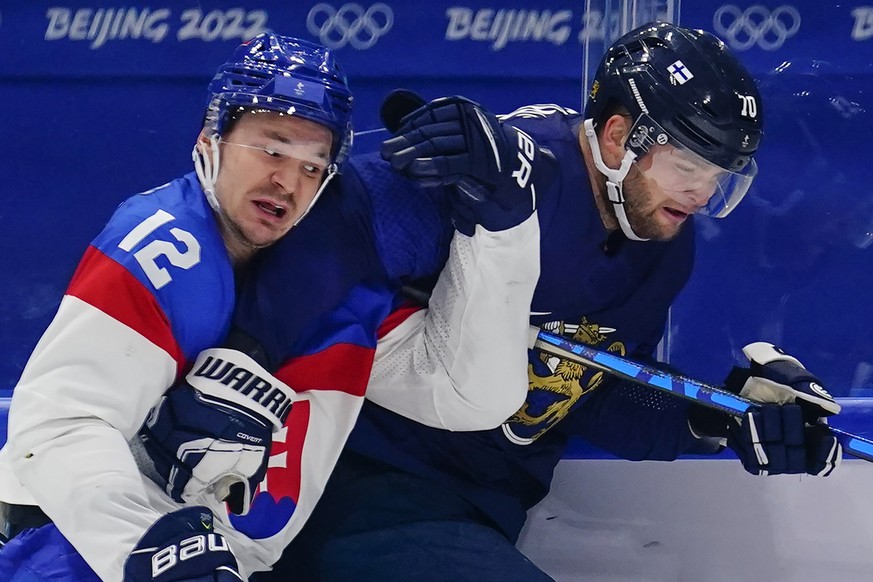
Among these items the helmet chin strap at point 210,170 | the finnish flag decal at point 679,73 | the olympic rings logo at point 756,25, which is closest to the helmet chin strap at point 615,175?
the finnish flag decal at point 679,73

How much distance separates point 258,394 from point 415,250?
0.34 m

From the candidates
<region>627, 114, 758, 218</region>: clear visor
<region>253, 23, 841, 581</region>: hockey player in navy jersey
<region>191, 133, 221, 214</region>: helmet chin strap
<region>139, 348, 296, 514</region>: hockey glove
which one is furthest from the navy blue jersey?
<region>139, 348, 296, 514</region>: hockey glove

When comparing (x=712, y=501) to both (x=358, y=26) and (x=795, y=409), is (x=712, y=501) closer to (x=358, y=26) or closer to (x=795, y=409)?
(x=795, y=409)

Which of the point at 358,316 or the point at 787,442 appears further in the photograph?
the point at 787,442

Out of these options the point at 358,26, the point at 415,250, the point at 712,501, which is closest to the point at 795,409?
the point at 712,501

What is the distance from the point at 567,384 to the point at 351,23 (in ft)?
4.58

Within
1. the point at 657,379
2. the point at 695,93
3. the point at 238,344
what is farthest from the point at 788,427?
the point at 238,344

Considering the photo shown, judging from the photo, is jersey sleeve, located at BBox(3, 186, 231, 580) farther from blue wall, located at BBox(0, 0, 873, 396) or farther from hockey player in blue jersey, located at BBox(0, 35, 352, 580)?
blue wall, located at BBox(0, 0, 873, 396)

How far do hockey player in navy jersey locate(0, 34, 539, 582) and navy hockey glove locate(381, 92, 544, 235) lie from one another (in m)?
0.01

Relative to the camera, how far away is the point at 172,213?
1.53 metres

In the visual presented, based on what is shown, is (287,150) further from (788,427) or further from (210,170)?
(788,427)

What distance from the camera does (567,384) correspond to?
75.2 inches

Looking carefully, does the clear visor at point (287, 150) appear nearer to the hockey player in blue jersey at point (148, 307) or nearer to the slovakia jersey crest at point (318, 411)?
the hockey player in blue jersey at point (148, 307)

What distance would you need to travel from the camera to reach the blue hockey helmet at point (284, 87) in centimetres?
154
